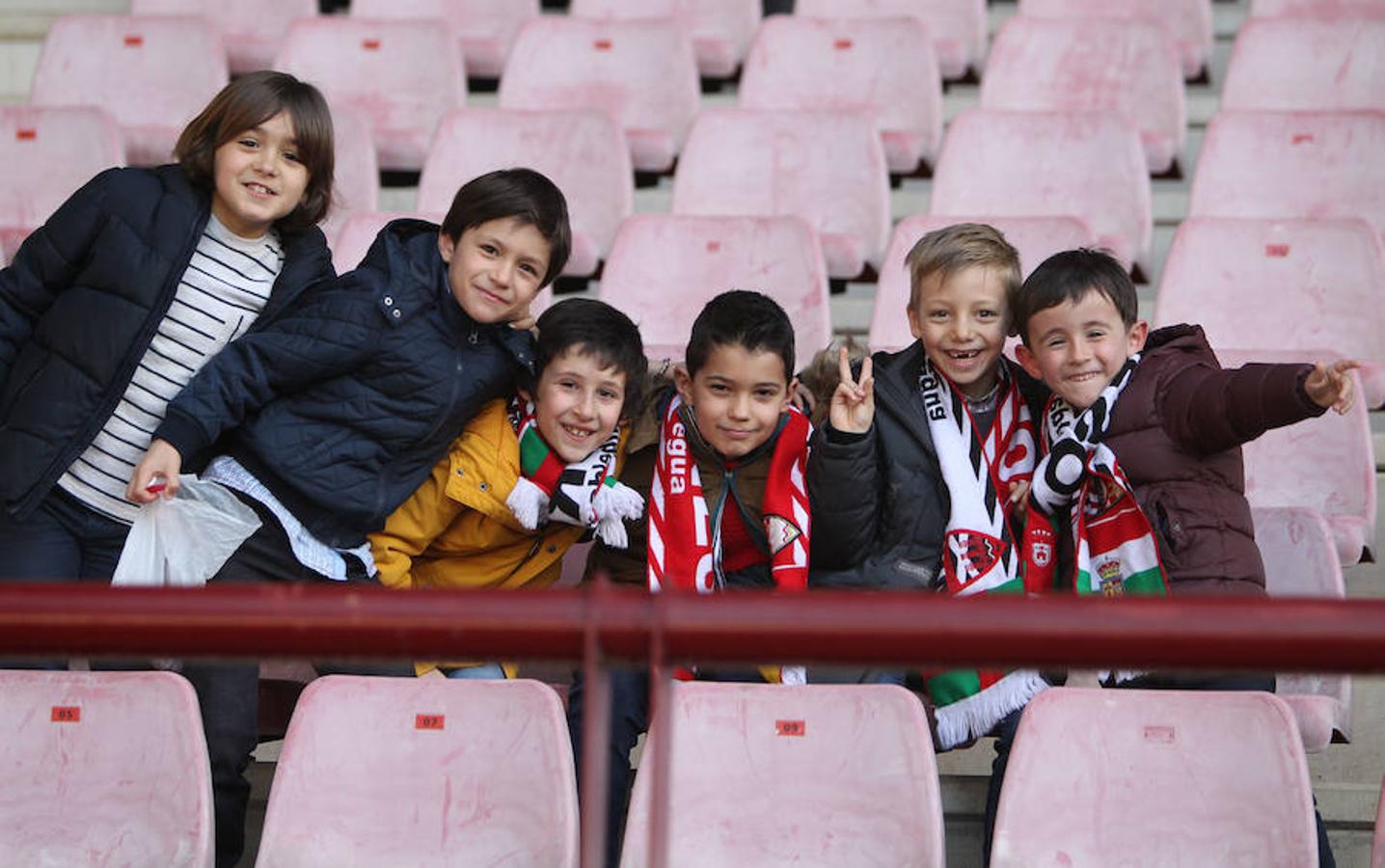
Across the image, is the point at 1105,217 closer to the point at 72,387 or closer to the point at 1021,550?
the point at 1021,550

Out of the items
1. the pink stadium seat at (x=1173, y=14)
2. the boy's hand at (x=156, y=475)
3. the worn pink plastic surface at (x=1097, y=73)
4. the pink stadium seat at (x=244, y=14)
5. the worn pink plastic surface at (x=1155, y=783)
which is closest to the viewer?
the worn pink plastic surface at (x=1155, y=783)

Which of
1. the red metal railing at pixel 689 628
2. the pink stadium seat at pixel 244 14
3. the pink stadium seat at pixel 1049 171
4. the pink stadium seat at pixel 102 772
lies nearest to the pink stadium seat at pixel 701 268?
the pink stadium seat at pixel 1049 171

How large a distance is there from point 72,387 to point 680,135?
2337 mm

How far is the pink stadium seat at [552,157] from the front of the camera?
13.9 feet

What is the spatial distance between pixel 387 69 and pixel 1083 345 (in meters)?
2.57

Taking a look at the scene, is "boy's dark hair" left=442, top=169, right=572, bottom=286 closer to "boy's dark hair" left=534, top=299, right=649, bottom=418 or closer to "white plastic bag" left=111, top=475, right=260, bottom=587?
"boy's dark hair" left=534, top=299, right=649, bottom=418

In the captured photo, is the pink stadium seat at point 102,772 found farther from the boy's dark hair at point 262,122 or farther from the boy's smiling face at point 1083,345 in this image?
the boy's smiling face at point 1083,345

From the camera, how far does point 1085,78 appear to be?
4.70m

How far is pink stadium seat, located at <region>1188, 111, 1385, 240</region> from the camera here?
4117 millimetres

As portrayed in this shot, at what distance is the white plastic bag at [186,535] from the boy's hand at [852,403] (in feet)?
2.78

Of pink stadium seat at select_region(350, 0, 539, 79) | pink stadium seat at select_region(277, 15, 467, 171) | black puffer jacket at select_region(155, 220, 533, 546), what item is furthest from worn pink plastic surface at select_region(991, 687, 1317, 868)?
pink stadium seat at select_region(350, 0, 539, 79)

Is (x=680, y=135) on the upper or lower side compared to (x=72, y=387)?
upper

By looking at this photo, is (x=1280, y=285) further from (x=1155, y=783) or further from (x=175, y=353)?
(x=175, y=353)

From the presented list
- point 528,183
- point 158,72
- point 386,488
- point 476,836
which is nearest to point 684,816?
point 476,836
